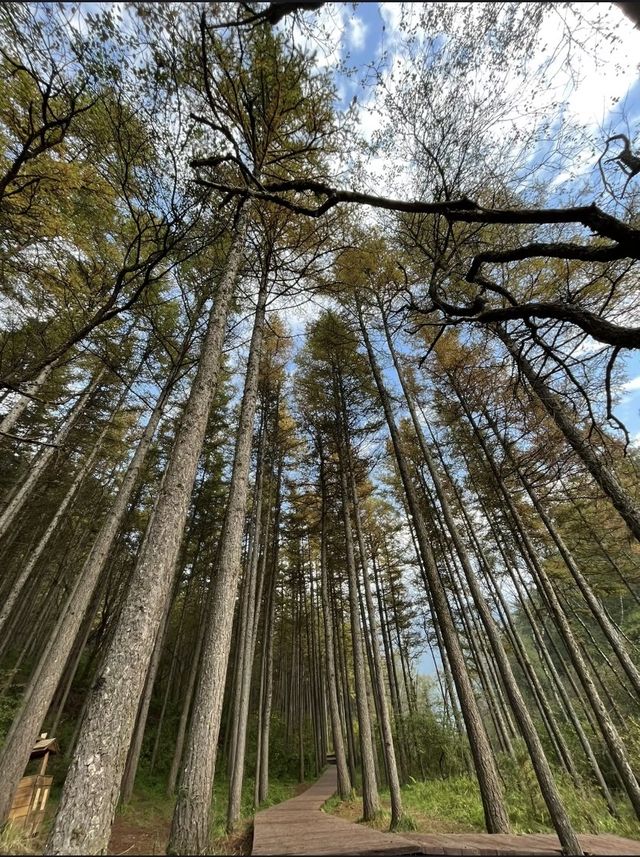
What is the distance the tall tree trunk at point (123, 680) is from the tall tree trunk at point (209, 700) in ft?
3.81

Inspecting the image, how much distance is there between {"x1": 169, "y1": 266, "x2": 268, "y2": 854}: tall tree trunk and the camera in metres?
3.22

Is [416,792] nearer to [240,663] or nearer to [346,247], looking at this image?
[240,663]

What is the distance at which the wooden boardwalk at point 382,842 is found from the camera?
3385mm

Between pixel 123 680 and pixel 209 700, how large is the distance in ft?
5.85

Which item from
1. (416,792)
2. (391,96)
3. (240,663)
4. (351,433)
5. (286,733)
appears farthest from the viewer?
(286,733)

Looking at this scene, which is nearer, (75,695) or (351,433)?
(351,433)

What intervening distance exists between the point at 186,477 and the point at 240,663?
7.10 meters

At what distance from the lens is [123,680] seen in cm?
256

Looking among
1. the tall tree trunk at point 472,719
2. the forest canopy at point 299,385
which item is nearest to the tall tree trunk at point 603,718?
the forest canopy at point 299,385

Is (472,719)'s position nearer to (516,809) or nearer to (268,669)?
(516,809)

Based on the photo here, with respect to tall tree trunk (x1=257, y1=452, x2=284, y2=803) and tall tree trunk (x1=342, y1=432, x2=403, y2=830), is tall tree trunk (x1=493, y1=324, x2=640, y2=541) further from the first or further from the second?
tall tree trunk (x1=257, y1=452, x2=284, y2=803)

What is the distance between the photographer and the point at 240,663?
829cm

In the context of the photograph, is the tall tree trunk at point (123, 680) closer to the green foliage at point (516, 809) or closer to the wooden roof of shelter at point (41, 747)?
the green foliage at point (516, 809)

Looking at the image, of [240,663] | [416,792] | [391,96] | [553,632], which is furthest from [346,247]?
[553,632]
